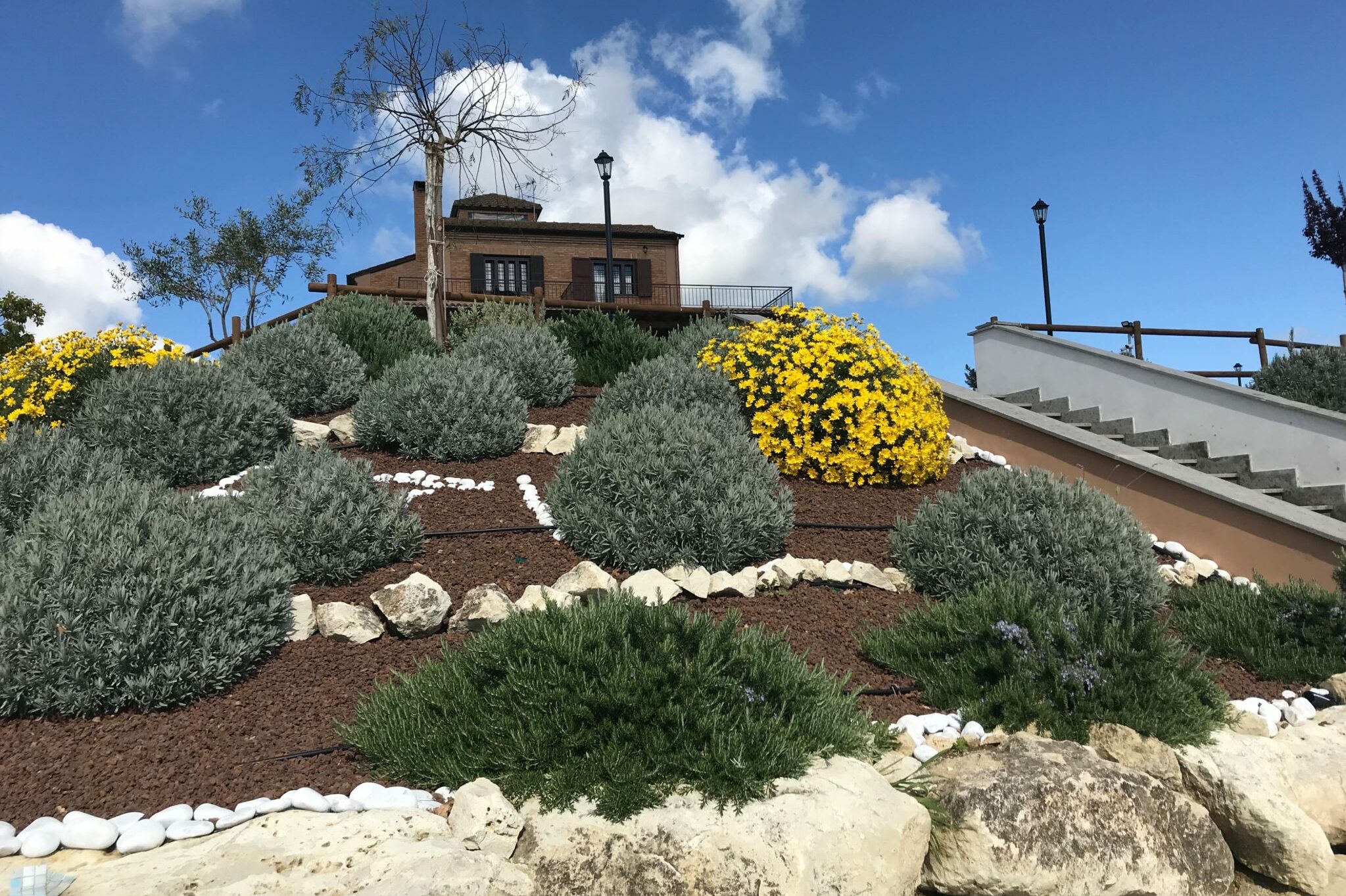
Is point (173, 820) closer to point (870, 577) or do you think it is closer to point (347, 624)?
point (347, 624)

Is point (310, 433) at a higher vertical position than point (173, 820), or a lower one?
higher

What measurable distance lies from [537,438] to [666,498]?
262 centimetres

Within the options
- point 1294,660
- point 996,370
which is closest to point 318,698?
point 1294,660

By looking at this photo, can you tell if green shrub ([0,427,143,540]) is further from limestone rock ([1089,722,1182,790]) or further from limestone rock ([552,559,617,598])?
limestone rock ([1089,722,1182,790])

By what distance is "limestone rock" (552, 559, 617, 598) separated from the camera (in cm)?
484

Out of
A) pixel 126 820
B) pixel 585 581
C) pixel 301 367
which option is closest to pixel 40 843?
pixel 126 820

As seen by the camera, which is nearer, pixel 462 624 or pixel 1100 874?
pixel 1100 874

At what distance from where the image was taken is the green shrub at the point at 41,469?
606 cm

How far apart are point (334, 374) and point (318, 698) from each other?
600 cm

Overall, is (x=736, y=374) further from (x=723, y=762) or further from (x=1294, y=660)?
(x=723, y=762)

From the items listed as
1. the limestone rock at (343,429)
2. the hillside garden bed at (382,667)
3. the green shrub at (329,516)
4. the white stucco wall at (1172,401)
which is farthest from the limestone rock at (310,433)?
the white stucco wall at (1172,401)

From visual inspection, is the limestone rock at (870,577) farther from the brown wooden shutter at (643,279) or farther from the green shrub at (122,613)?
the brown wooden shutter at (643,279)

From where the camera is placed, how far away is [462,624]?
4547mm

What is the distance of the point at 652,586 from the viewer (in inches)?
194
